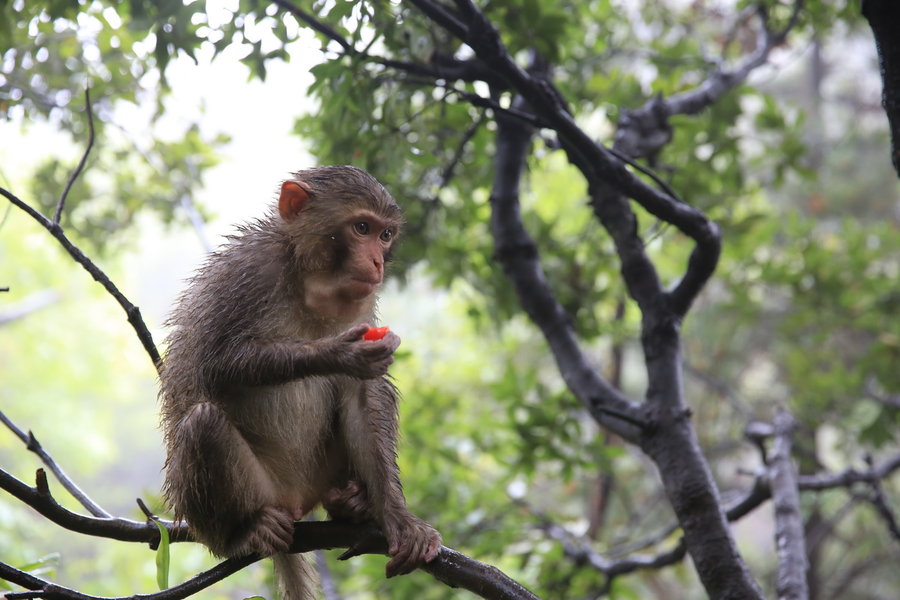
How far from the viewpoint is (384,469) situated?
2553 millimetres

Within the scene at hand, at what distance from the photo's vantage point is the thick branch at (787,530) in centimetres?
292

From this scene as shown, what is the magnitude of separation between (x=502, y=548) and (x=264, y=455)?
208cm

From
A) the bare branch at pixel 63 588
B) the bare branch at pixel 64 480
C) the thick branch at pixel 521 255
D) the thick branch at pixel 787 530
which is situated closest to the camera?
the bare branch at pixel 63 588

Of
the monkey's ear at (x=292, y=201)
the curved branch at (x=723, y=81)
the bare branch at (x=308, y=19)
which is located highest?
the curved branch at (x=723, y=81)

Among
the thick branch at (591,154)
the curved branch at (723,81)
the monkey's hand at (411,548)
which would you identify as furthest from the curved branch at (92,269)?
the curved branch at (723,81)

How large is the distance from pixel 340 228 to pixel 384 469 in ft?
2.62

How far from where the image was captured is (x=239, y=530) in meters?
2.36

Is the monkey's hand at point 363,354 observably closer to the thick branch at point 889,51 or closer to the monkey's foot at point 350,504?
the monkey's foot at point 350,504

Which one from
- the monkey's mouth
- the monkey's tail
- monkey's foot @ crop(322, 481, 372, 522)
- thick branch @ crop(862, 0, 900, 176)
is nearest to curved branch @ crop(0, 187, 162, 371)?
the monkey's mouth

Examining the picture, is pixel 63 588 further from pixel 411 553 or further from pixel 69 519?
pixel 411 553

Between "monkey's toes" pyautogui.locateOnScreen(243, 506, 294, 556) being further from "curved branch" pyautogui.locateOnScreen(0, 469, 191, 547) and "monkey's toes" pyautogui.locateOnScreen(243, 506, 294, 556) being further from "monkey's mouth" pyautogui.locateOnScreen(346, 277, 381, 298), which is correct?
"monkey's mouth" pyautogui.locateOnScreen(346, 277, 381, 298)

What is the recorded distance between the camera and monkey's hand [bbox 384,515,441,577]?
2289 mm

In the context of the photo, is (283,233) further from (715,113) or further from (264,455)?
(715,113)

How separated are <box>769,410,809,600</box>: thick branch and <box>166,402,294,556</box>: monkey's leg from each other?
1.85 metres
